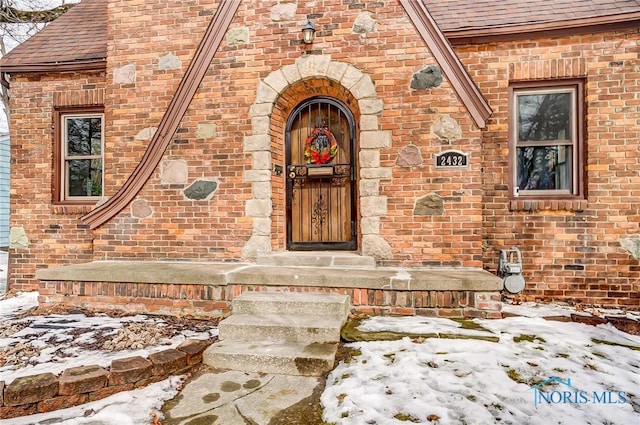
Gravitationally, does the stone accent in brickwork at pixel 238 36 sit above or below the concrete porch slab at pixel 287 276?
above

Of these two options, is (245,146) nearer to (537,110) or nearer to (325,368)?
Result: (325,368)

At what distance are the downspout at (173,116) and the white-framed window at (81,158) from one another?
1.58m

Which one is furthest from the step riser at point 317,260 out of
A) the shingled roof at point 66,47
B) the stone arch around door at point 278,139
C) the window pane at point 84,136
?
the shingled roof at point 66,47

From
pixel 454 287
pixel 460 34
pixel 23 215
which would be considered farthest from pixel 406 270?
pixel 23 215

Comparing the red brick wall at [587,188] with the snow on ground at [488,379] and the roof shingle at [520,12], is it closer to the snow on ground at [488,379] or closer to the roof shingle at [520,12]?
the roof shingle at [520,12]

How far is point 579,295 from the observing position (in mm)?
4840

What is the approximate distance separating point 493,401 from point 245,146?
152 inches

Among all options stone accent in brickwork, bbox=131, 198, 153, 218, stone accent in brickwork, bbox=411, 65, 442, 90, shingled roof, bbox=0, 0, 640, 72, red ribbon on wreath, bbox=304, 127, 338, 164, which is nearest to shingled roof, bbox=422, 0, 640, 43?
shingled roof, bbox=0, 0, 640, 72

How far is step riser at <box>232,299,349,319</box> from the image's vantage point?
3.58 m

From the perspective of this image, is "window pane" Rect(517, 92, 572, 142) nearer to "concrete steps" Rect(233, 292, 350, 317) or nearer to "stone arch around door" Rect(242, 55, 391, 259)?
"stone arch around door" Rect(242, 55, 391, 259)

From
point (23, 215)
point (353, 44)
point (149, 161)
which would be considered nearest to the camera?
point (353, 44)

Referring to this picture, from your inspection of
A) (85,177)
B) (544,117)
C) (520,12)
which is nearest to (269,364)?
(544,117)

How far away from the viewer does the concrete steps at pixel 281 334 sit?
112 inches

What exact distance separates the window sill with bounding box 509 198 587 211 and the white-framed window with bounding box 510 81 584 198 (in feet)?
0.53
